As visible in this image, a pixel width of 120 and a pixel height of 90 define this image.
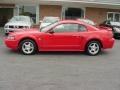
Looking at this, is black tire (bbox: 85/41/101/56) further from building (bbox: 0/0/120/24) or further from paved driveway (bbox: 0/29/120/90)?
building (bbox: 0/0/120/24)

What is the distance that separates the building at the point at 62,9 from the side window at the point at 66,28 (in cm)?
1547

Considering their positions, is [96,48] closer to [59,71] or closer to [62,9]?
[59,71]

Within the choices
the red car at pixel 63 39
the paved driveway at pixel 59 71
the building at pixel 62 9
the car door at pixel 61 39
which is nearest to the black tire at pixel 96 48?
the red car at pixel 63 39

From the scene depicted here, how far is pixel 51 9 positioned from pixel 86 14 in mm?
3446

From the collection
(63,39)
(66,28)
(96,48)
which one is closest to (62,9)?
(66,28)

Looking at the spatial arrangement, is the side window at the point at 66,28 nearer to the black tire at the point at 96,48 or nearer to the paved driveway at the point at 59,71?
the black tire at the point at 96,48

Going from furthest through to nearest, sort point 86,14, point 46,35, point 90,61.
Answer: point 86,14 → point 46,35 → point 90,61

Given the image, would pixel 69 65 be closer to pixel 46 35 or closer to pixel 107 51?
pixel 46 35

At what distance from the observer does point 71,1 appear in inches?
1086

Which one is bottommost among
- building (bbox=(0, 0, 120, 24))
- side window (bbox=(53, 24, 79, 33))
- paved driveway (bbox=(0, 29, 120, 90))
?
paved driveway (bbox=(0, 29, 120, 90))

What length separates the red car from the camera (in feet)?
39.3

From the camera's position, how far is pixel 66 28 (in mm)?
12328

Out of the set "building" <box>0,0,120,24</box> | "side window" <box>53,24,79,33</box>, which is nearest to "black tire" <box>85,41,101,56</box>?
"side window" <box>53,24,79,33</box>

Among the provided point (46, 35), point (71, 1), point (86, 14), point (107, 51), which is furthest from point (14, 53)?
point (86, 14)
